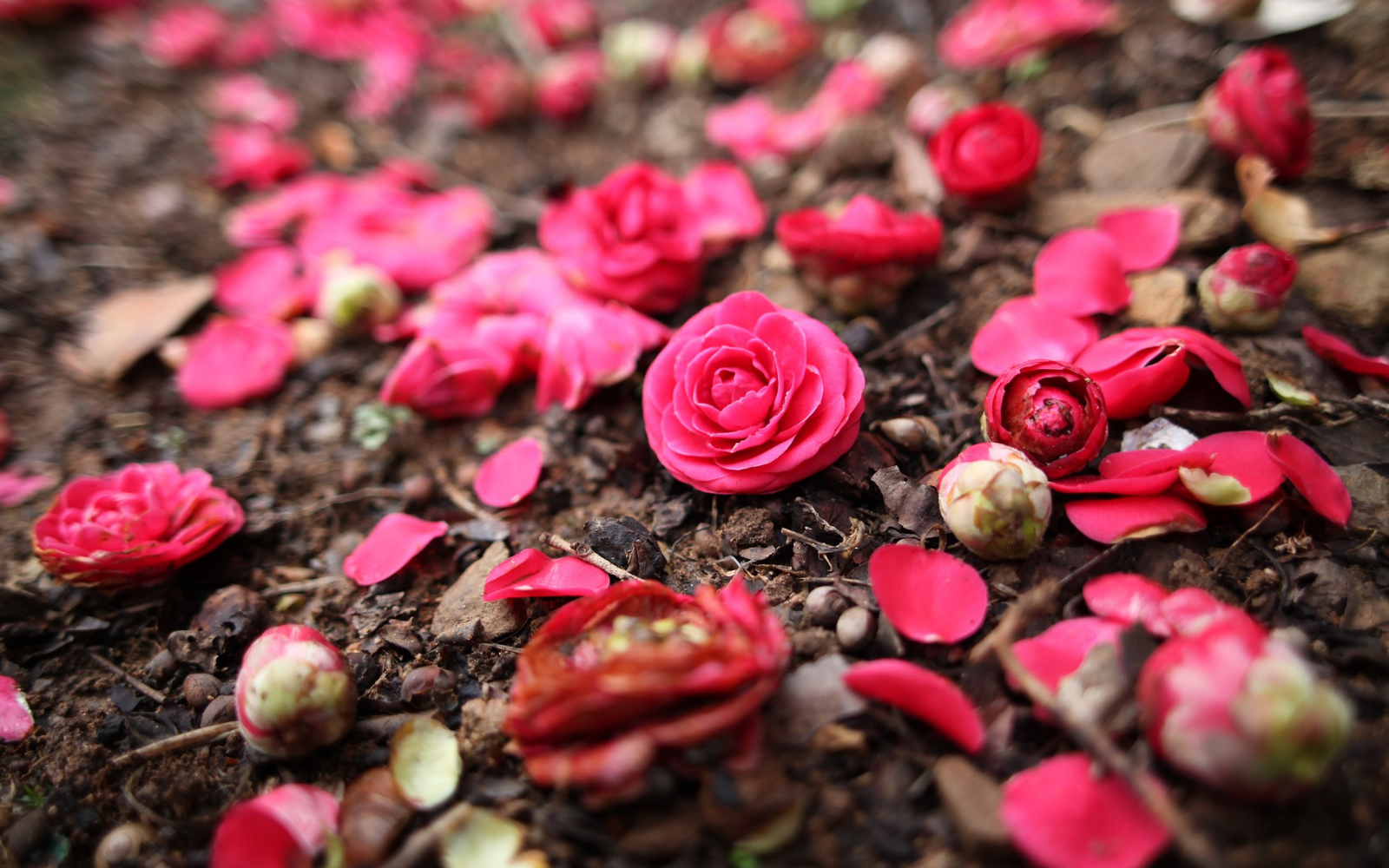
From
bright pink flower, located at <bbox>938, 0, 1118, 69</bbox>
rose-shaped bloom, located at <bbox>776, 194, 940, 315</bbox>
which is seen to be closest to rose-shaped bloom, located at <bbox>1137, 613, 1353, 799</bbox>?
rose-shaped bloom, located at <bbox>776, 194, 940, 315</bbox>

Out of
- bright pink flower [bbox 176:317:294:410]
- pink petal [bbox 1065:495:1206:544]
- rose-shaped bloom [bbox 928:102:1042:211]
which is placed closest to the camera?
pink petal [bbox 1065:495:1206:544]

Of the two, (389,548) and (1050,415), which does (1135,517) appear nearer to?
(1050,415)

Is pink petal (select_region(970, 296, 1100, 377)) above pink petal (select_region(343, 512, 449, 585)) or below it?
above

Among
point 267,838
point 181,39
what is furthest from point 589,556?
point 181,39

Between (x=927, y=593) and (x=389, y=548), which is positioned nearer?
(x=927, y=593)

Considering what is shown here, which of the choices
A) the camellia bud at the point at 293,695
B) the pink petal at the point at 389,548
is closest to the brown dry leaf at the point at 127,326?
the pink petal at the point at 389,548

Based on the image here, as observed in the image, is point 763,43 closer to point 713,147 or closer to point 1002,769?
point 713,147

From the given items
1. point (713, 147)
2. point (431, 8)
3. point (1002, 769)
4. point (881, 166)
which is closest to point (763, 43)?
point (713, 147)

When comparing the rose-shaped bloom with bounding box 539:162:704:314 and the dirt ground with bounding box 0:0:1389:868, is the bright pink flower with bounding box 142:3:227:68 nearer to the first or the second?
the dirt ground with bounding box 0:0:1389:868
